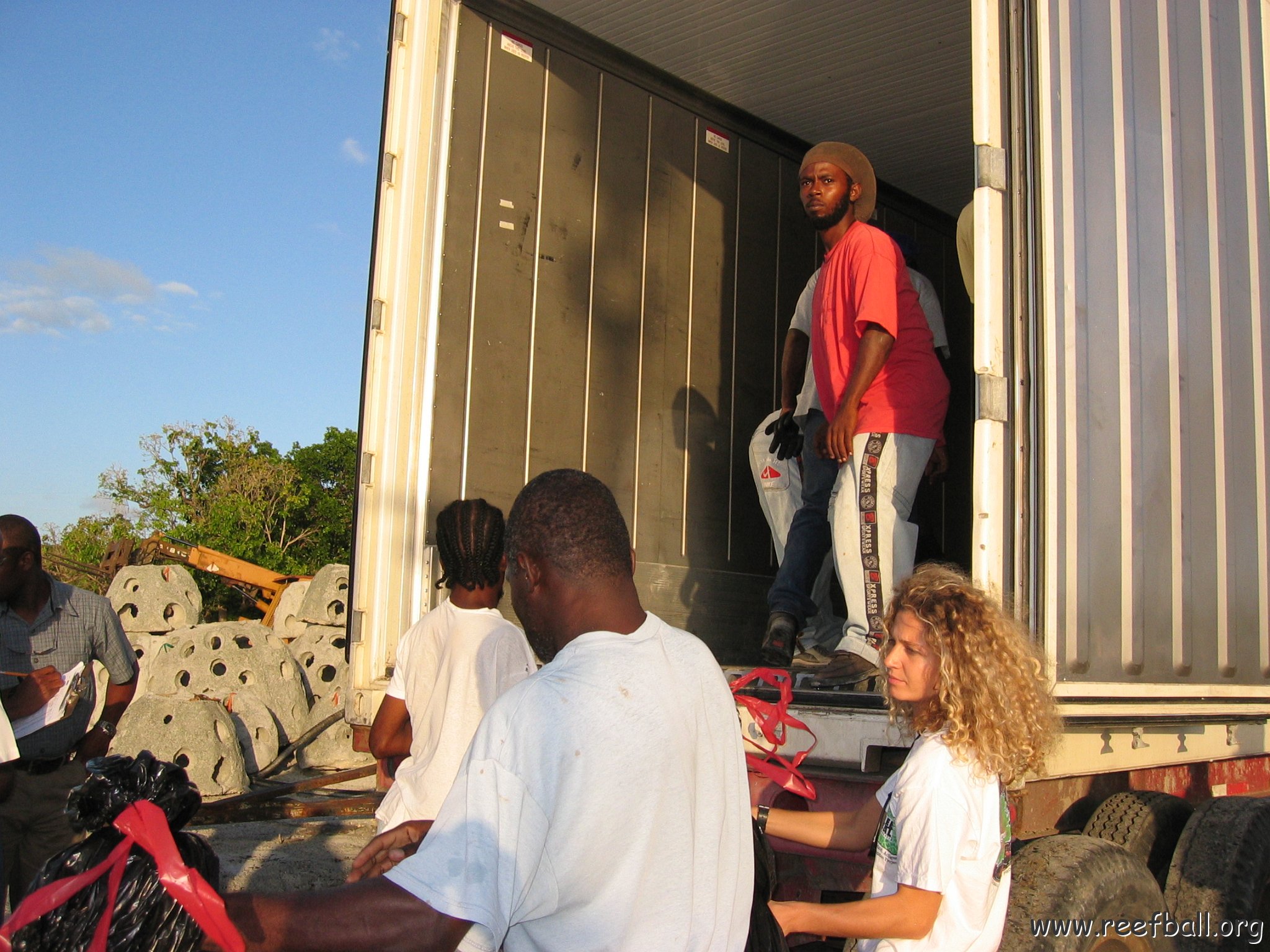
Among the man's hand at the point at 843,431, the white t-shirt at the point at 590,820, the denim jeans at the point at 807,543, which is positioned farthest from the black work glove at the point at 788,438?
the white t-shirt at the point at 590,820

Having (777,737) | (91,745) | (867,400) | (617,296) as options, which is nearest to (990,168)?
(867,400)

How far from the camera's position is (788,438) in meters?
4.42

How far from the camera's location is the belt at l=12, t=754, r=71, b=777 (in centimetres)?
364

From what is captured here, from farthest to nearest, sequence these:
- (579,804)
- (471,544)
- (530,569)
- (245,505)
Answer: (245,505) < (471,544) < (530,569) < (579,804)

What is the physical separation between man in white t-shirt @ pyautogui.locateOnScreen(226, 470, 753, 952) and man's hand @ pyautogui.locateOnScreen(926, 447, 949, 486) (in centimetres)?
277

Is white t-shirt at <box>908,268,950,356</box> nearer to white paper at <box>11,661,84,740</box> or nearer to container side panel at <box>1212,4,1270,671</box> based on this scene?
container side panel at <box>1212,4,1270,671</box>

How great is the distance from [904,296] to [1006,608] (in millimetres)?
1595

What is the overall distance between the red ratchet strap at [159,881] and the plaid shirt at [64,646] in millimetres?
2814

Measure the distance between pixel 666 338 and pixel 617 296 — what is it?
317 mm

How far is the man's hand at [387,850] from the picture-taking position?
1.71m

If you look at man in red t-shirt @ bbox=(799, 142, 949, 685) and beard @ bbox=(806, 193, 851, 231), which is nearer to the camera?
man in red t-shirt @ bbox=(799, 142, 949, 685)

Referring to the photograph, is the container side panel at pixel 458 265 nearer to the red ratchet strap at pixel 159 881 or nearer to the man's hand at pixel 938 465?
the man's hand at pixel 938 465

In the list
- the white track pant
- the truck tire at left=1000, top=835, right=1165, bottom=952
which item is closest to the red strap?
the truck tire at left=1000, top=835, right=1165, bottom=952

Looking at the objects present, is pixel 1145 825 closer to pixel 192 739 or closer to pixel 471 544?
pixel 471 544
